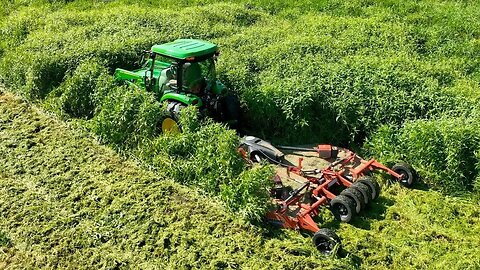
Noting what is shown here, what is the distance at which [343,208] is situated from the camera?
779cm

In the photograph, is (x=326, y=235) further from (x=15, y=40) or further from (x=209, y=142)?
(x=15, y=40)

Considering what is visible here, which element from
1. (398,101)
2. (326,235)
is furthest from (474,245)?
(398,101)

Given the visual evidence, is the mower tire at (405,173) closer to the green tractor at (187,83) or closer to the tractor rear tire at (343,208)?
the tractor rear tire at (343,208)

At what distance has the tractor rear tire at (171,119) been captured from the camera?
952 cm

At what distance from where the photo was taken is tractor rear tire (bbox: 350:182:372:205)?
7.91 metres

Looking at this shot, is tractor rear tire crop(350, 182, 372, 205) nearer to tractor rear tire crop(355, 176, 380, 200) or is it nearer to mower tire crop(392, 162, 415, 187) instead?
tractor rear tire crop(355, 176, 380, 200)

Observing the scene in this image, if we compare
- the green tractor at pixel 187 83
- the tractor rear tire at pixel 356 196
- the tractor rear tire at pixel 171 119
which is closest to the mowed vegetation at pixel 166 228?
the tractor rear tire at pixel 356 196

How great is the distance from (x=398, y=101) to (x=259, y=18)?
7.22 meters

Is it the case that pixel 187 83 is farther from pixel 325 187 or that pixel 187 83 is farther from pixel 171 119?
pixel 325 187

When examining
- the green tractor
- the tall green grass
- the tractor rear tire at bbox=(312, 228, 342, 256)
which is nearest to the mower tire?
the tall green grass

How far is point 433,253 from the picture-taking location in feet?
23.4

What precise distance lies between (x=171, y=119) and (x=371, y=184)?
3928mm

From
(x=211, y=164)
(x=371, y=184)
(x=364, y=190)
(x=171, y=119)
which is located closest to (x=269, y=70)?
(x=171, y=119)

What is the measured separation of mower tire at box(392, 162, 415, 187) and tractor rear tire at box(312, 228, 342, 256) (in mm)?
2269
